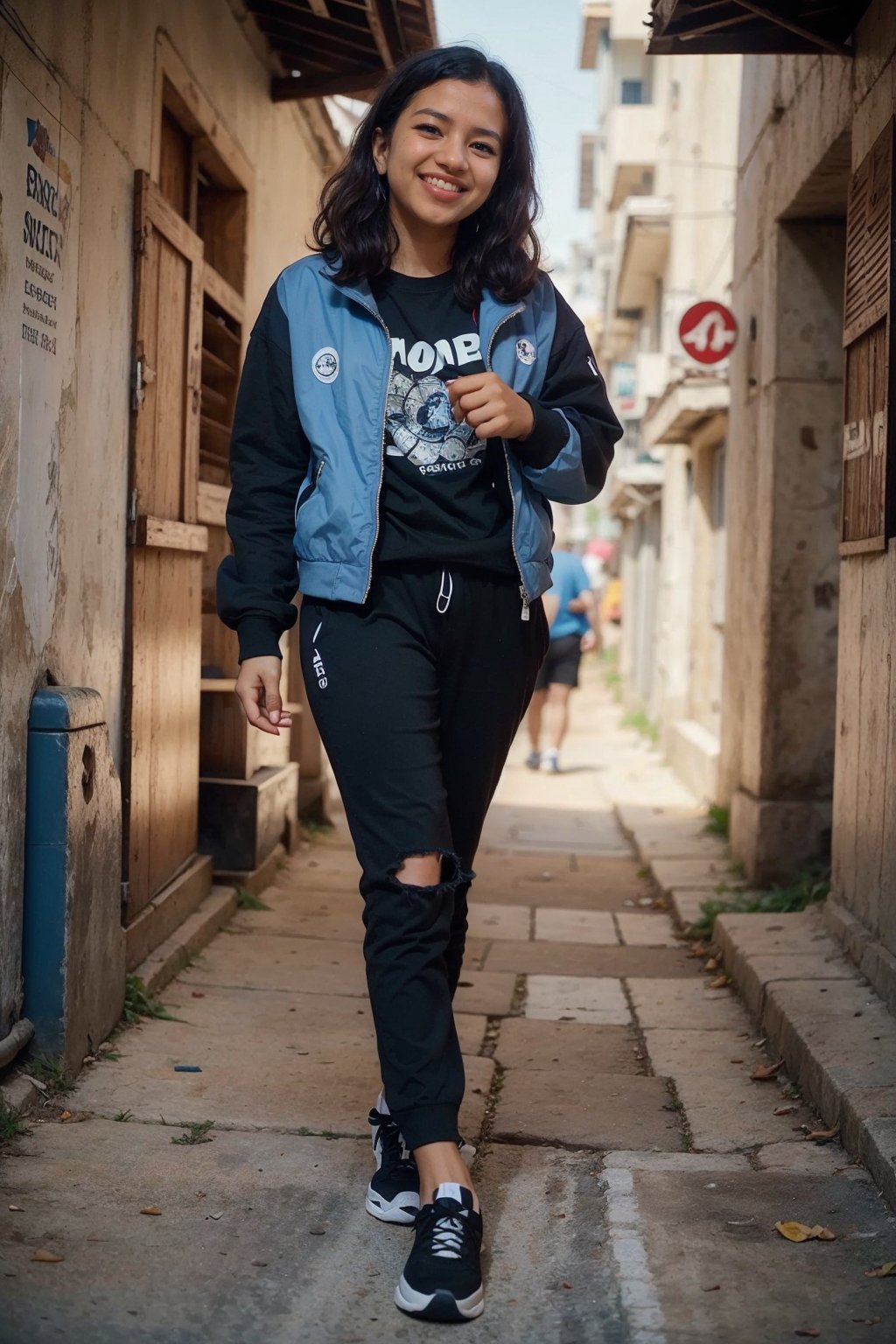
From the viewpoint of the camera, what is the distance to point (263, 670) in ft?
8.99

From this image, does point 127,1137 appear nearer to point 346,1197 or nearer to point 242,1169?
point 242,1169

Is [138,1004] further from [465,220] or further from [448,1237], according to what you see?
[465,220]

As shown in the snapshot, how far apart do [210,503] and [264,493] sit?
300cm

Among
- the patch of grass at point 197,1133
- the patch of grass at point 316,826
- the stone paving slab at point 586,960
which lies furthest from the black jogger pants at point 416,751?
the patch of grass at point 316,826

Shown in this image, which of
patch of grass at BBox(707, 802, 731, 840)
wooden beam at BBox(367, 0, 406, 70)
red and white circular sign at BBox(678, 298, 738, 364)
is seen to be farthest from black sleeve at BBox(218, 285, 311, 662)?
red and white circular sign at BBox(678, 298, 738, 364)

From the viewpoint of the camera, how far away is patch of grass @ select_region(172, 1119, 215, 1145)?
10.7ft

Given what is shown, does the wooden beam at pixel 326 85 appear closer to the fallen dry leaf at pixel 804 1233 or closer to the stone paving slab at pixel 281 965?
the stone paving slab at pixel 281 965

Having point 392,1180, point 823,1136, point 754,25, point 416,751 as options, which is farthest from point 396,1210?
point 754,25

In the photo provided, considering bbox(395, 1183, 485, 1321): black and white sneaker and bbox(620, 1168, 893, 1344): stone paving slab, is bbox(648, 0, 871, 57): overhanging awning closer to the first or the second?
bbox(620, 1168, 893, 1344): stone paving slab

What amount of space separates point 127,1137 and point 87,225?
2.25 metres

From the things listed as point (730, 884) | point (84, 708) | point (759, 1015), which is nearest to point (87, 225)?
point (84, 708)

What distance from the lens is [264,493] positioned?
2.80 m

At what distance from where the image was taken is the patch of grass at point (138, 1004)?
166 inches

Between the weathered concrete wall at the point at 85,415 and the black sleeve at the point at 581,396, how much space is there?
3.86 ft
